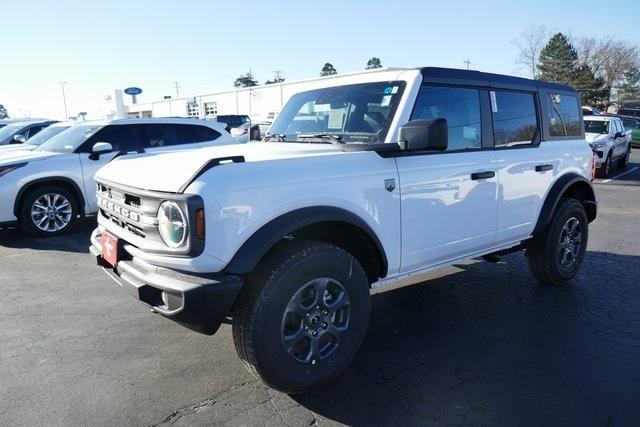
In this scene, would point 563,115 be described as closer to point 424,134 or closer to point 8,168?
point 424,134

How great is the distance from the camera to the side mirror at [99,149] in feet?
23.4

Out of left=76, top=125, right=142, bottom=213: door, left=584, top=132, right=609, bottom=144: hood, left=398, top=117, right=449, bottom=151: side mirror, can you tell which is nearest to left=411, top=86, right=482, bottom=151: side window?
left=398, top=117, right=449, bottom=151: side mirror

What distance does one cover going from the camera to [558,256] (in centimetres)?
490

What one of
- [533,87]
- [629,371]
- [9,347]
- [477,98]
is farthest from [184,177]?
[533,87]

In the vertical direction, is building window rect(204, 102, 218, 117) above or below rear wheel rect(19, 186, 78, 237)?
above

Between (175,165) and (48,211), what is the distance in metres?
5.34

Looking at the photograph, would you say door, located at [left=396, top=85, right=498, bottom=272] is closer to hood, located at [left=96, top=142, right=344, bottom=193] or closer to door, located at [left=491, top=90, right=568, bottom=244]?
door, located at [left=491, top=90, right=568, bottom=244]

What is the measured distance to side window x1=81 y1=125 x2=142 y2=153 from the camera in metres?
7.77

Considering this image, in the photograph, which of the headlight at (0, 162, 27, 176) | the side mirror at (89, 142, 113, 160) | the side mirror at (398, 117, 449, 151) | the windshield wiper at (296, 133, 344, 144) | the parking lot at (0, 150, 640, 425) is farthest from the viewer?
the side mirror at (89, 142, 113, 160)

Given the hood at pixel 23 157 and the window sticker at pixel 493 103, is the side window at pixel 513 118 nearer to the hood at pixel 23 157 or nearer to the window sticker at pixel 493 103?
the window sticker at pixel 493 103

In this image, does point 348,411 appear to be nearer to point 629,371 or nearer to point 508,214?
point 629,371

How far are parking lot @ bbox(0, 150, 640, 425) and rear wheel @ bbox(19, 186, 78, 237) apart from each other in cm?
200

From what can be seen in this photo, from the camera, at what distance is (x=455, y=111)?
12.8 ft

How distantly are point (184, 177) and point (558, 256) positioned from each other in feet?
12.6
